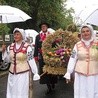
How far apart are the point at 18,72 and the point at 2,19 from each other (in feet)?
6.97

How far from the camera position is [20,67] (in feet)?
26.8

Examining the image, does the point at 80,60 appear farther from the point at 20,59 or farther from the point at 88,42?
the point at 20,59

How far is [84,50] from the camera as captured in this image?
776 cm

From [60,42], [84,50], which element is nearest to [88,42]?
[84,50]

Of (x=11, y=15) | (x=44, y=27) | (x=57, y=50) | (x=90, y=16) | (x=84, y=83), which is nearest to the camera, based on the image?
(x=84, y=83)

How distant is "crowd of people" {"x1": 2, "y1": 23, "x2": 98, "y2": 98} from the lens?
25.5 feet

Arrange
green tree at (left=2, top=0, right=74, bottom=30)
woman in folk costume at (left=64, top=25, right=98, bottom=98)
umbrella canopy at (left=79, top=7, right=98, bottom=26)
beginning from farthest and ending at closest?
green tree at (left=2, top=0, right=74, bottom=30)
umbrella canopy at (left=79, top=7, right=98, bottom=26)
woman in folk costume at (left=64, top=25, right=98, bottom=98)

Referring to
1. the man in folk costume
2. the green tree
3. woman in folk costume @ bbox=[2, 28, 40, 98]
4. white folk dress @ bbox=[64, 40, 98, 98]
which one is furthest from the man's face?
the green tree

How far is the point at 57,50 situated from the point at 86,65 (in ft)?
6.95

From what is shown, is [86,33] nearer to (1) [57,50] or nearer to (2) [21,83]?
(2) [21,83]

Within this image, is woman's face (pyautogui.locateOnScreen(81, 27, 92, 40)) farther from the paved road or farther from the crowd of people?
the paved road

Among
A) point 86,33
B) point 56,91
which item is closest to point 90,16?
point 86,33

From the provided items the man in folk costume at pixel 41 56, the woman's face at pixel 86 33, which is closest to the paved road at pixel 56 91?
the man in folk costume at pixel 41 56

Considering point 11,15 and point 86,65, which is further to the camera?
point 11,15
